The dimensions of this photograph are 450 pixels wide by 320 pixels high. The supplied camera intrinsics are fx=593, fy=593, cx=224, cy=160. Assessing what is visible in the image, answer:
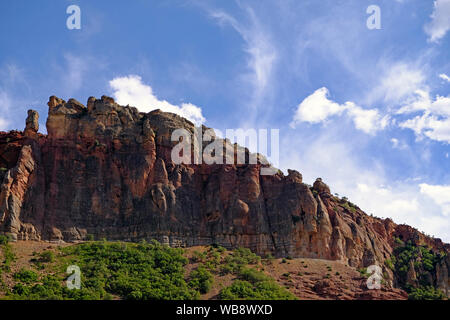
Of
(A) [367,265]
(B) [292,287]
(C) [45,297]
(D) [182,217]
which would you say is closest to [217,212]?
(D) [182,217]

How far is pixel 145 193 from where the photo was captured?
7738 cm

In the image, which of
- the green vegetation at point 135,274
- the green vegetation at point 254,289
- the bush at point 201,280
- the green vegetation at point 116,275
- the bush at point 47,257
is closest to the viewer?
the green vegetation at point 116,275

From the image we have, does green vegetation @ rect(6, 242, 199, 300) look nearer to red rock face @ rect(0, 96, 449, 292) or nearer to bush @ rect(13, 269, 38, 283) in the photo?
bush @ rect(13, 269, 38, 283)

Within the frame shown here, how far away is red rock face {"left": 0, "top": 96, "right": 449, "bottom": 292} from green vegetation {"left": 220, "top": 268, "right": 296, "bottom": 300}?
30.3 feet

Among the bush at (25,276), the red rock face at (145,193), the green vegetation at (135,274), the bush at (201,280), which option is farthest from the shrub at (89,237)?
the bush at (201,280)

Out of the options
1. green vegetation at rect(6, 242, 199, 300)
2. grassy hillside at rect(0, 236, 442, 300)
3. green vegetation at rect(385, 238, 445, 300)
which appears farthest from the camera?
green vegetation at rect(385, 238, 445, 300)

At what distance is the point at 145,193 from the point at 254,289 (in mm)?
20802

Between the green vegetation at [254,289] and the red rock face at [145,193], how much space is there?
9.22 metres

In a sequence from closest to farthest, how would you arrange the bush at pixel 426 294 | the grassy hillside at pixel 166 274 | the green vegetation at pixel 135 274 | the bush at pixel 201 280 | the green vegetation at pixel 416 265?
the green vegetation at pixel 135 274 → the grassy hillside at pixel 166 274 → the bush at pixel 201 280 → the bush at pixel 426 294 → the green vegetation at pixel 416 265

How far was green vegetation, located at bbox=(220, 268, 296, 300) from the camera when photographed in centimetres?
6312

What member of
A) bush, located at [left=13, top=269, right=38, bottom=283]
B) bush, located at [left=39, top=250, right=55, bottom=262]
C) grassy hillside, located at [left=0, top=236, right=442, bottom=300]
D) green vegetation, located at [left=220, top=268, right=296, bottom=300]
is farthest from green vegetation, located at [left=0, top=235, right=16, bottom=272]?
green vegetation, located at [left=220, top=268, right=296, bottom=300]

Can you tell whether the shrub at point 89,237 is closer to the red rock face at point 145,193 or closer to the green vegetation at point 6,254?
the red rock face at point 145,193

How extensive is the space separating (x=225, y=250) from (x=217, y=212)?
615 centimetres

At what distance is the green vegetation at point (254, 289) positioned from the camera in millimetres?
63125
